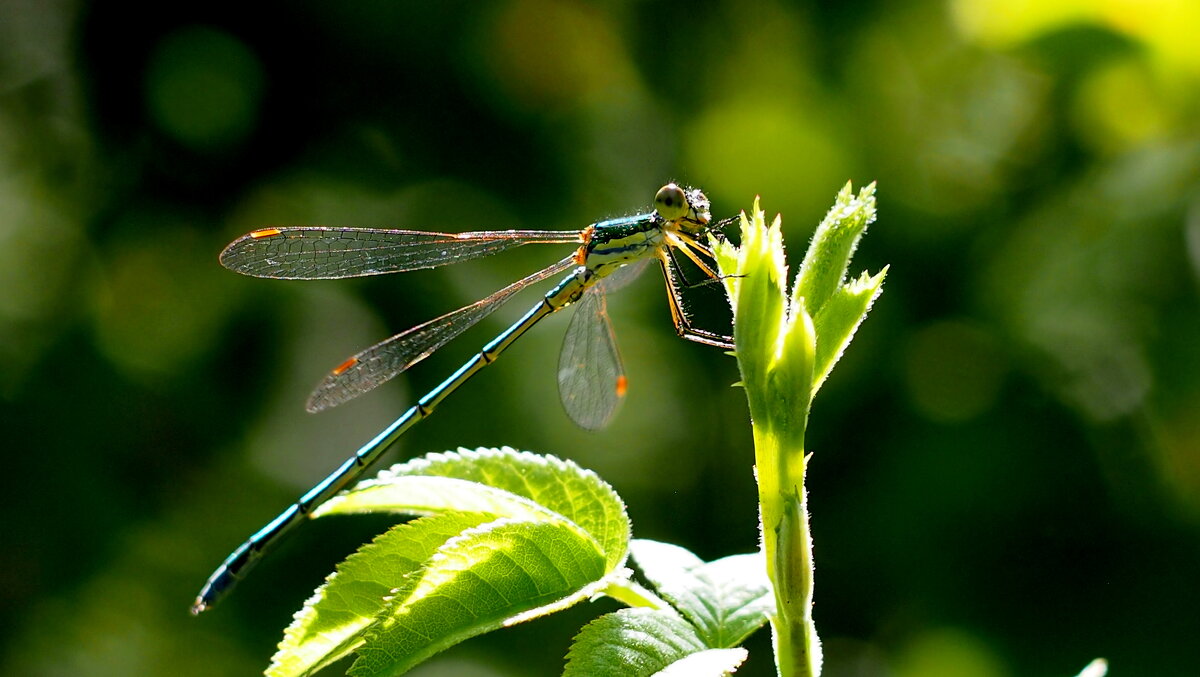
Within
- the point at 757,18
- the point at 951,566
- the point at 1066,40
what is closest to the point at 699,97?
the point at 757,18

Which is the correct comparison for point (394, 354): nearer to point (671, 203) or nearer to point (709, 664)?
point (671, 203)

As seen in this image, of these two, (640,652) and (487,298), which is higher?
(487,298)

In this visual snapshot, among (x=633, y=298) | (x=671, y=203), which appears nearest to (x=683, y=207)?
(x=671, y=203)

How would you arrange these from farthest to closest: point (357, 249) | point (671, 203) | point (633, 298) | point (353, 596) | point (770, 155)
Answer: point (633, 298)
point (770, 155)
point (357, 249)
point (671, 203)
point (353, 596)

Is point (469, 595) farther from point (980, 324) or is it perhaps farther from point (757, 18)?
point (757, 18)

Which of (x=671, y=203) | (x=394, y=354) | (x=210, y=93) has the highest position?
(x=210, y=93)

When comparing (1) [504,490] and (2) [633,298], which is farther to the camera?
(2) [633,298]

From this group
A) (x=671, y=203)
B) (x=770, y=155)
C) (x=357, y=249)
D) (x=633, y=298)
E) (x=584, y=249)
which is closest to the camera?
(x=671, y=203)
